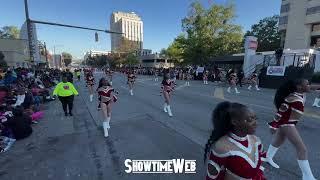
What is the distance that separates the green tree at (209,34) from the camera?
44875 millimetres

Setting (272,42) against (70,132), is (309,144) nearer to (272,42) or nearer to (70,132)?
(70,132)

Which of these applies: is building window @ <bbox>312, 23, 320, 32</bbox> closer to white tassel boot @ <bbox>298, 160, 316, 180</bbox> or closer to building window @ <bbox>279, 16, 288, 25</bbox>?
building window @ <bbox>279, 16, 288, 25</bbox>

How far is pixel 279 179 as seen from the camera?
171 inches

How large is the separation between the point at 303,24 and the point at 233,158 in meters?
58.7

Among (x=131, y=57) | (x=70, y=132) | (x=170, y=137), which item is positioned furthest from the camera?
(x=131, y=57)

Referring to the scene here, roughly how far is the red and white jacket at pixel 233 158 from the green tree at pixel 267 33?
74987mm

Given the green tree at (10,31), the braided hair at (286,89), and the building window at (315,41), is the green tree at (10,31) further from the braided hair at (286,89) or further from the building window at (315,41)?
the braided hair at (286,89)

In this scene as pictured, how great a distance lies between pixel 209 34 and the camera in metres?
45.1

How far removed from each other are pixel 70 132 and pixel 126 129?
1.70 meters

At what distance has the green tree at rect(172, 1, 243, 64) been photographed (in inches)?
1767

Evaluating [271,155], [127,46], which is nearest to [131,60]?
[127,46]

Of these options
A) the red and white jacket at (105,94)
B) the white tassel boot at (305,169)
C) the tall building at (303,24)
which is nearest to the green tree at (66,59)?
the tall building at (303,24)

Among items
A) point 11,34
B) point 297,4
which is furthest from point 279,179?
point 11,34

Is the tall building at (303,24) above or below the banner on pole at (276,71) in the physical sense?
above
